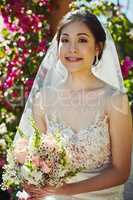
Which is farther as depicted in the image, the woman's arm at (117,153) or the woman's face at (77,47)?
the woman's face at (77,47)

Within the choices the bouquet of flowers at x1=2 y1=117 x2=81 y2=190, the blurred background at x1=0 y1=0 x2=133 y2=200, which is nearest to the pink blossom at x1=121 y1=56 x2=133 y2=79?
the blurred background at x1=0 y1=0 x2=133 y2=200

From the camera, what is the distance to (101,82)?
12.6ft

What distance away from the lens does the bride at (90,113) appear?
11.8ft

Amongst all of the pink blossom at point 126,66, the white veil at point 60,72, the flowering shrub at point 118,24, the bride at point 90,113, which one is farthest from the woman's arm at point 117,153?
the flowering shrub at point 118,24

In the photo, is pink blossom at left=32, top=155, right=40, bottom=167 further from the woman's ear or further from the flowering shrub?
the flowering shrub

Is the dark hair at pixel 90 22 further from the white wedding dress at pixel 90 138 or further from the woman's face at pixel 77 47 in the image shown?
the white wedding dress at pixel 90 138

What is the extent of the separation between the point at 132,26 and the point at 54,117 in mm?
1977

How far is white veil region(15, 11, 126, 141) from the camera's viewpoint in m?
3.88

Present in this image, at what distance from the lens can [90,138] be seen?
3680 millimetres

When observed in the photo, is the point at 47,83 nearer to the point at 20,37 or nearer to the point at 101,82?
the point at 101,82

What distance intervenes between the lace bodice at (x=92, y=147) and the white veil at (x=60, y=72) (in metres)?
0.28

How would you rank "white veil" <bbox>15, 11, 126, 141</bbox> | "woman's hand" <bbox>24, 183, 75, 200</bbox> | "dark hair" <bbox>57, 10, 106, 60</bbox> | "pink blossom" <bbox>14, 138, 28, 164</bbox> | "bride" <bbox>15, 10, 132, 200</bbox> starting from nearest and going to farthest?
"woman's hand" <bbox>24, 183, 75, 200</bbox>, "pink blossom" <bbox>14, 138, 28, 164</bbox>, "bride" <bbox>15, 10, 132, 200</bbox>, "dark hair" <bbox>57, 10, 106, 60</bbox>, "white veil" <bbox>15, 11, 126, 141</bbox>

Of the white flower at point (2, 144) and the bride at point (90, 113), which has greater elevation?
the bride at point (90, 113)

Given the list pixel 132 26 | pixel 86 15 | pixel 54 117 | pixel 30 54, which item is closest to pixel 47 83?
pixel 54 117
